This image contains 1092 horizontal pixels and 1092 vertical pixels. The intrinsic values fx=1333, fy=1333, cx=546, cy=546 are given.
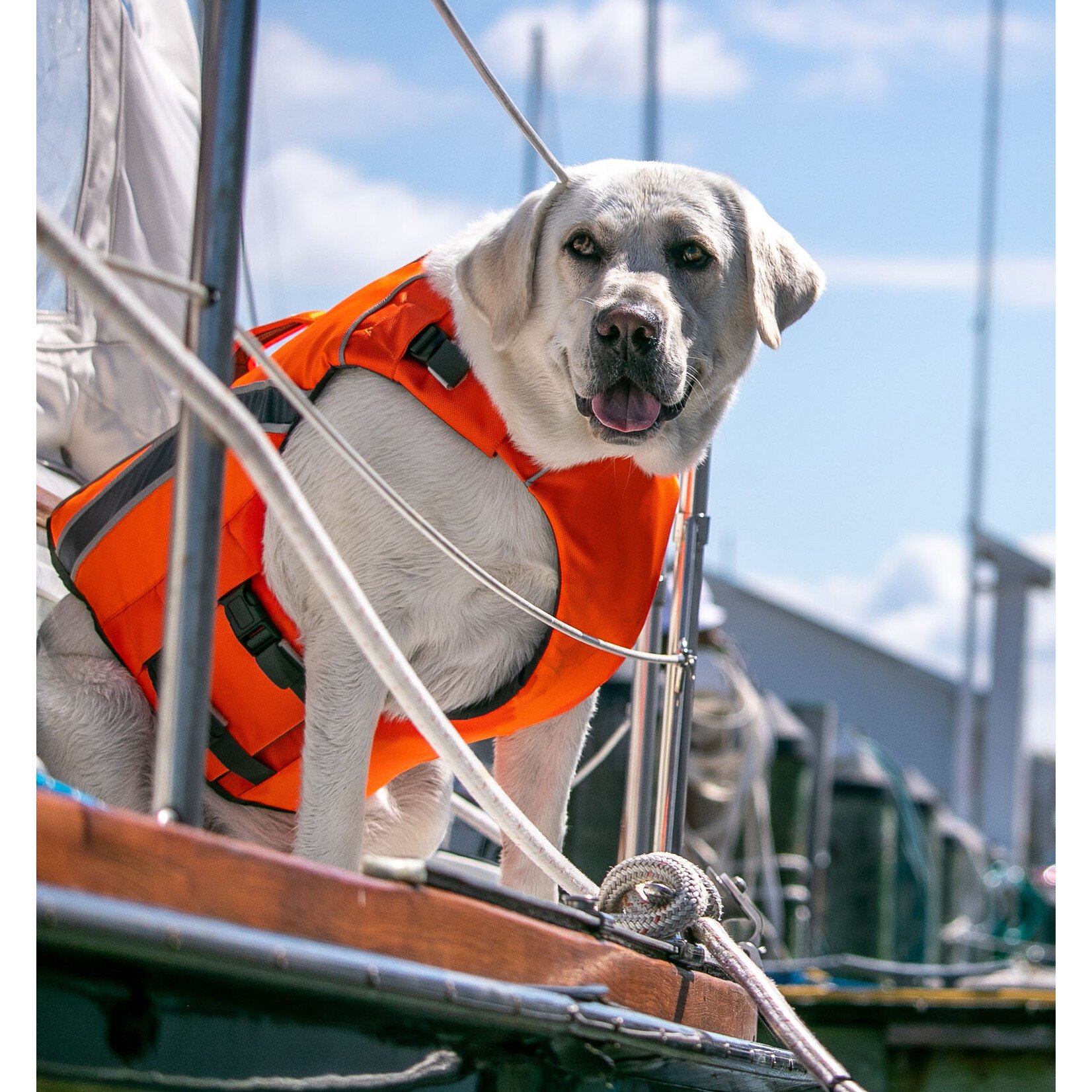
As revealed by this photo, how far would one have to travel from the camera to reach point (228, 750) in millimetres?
2732

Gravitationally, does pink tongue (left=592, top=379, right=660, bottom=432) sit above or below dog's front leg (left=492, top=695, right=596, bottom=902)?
above

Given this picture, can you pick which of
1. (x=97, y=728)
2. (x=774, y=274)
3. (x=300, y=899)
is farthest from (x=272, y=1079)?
(x=774, y=274)

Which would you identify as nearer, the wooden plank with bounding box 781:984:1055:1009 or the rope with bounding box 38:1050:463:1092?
the rope with bounding box 38:1050:463:1092

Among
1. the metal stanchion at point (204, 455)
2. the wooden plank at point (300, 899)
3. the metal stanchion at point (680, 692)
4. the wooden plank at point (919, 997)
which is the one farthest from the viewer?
the wooden plank at point (919, 997)

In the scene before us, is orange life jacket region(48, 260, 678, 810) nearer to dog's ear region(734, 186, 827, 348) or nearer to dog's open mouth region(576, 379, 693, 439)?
dog's open mouth region(576, 379, 693, 439)

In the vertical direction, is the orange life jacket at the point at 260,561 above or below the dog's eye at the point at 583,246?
below

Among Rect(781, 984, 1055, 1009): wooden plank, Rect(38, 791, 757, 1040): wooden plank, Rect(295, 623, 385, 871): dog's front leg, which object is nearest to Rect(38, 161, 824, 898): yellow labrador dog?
Rect(295, 623, 385, 871): dog's front leg

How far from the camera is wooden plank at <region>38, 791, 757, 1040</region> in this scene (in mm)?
1198

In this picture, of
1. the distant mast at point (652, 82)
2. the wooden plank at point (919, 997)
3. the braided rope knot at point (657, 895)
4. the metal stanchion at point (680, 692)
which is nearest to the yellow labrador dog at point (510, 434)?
the metal stanchion at point (680, 692)

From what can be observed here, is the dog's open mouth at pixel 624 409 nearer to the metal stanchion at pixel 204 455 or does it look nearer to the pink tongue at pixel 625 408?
the pink tongue at pixel 625 408

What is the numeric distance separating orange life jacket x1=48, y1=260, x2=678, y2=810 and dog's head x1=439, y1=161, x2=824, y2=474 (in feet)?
0.27

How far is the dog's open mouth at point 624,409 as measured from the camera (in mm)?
2627
